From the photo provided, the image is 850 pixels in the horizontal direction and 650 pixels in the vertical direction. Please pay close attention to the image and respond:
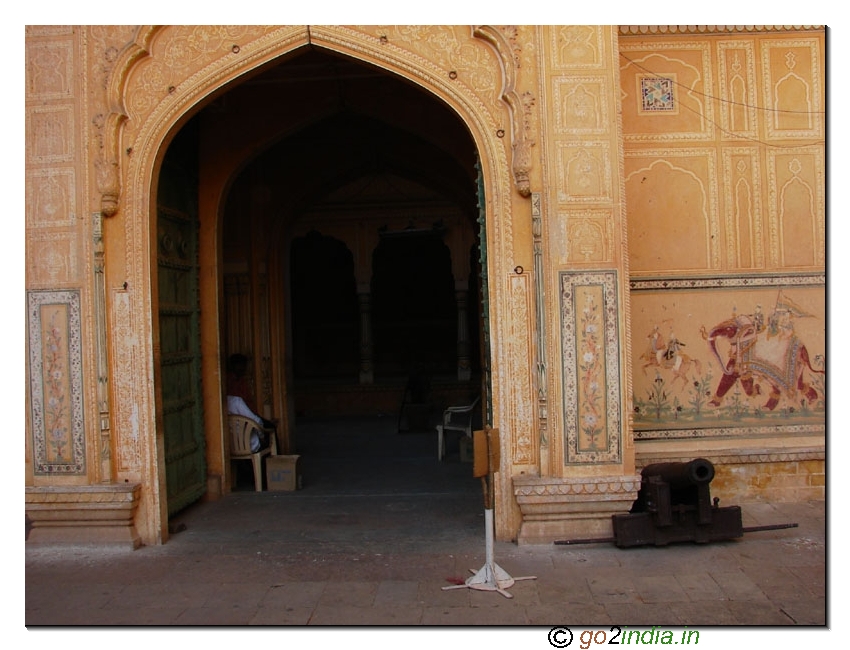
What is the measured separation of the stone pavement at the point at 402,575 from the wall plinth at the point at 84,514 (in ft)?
0.37

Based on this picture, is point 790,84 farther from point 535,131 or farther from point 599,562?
point 599,562

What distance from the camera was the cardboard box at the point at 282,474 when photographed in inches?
322

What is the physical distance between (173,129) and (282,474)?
363 centimetres

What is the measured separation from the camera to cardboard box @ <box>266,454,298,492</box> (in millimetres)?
8172

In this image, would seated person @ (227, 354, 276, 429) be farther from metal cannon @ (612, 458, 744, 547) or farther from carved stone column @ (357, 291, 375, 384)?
carved stone column @ (357, 291, 375, 384)

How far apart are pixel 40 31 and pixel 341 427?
335 inches

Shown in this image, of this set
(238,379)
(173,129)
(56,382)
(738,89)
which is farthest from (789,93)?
(56,382)

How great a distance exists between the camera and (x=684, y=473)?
5.62 m

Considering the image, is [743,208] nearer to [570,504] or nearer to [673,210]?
[673,210]

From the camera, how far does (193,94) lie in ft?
20.2

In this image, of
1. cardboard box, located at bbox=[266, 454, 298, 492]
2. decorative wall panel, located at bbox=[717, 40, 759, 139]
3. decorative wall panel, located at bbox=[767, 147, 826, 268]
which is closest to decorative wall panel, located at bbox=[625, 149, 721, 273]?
decorative wall panel, located at bbox=[717, 40, 759, 139]

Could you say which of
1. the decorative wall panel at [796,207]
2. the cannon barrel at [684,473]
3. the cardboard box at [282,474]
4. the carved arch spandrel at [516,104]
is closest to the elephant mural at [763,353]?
the decorative wall panel at [796,207]

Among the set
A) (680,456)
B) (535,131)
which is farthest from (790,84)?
(680,456)

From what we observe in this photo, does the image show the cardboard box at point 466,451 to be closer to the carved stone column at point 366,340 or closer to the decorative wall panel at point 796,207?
the decorative wall panel at point 796,207
